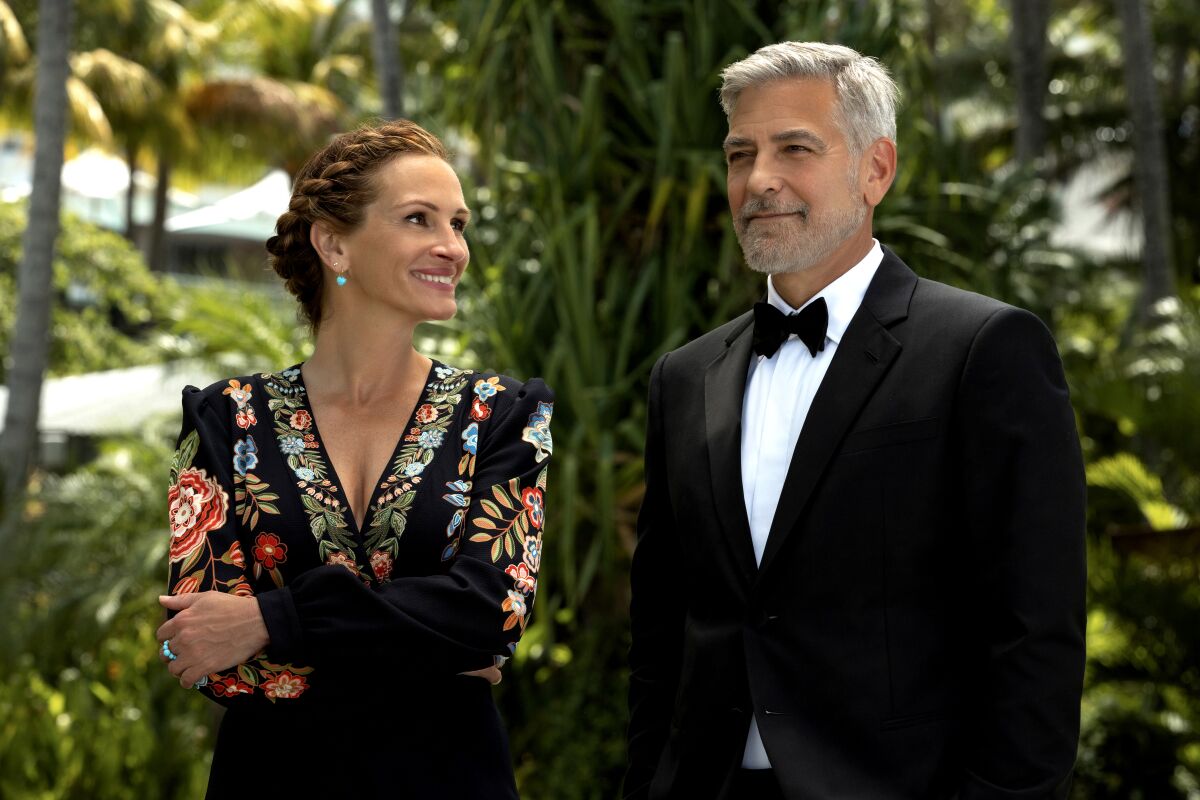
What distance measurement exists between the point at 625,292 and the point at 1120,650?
8.67 ft

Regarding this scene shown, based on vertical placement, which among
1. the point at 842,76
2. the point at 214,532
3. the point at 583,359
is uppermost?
the point at 842,76

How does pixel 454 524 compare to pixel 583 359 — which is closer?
pixel 454 524

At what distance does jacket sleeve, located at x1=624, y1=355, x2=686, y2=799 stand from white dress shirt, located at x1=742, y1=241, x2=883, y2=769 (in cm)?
26

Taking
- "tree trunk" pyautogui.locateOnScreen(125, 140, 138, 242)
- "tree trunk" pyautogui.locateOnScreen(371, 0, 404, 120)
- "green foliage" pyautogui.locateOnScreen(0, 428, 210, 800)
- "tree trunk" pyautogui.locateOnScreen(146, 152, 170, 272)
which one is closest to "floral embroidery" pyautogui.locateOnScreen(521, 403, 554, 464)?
"green foliage" pyautogui.locateOnScreen(0, 428, 210, 800)

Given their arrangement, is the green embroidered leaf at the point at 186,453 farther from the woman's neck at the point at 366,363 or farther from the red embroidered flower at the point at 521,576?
the red embroidered flower at the point at 521,576

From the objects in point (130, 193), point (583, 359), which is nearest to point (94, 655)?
point (583, 359)

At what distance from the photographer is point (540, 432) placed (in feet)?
8.66

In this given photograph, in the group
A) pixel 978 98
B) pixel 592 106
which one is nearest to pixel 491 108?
pixel 592 106

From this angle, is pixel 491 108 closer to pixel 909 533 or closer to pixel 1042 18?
pixel 909 533

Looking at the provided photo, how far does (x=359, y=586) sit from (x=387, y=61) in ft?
26.4

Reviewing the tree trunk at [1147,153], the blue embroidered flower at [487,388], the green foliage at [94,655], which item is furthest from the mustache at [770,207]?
the tree trunk at [1147,153]

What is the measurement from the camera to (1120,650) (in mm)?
6020

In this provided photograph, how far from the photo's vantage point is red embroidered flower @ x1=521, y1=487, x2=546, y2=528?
254 cm

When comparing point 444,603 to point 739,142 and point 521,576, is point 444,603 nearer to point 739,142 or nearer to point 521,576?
point 521,576
